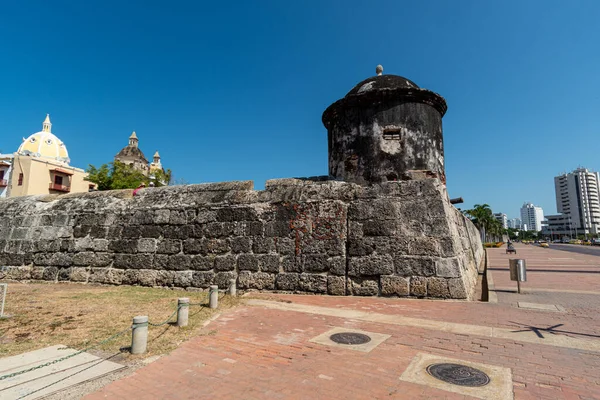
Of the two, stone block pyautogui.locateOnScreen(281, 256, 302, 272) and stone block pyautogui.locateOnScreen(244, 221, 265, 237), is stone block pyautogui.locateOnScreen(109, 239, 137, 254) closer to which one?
stone block pyautogui.locateOnScreen(244, 221, 265, 237)

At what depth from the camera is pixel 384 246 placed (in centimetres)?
659

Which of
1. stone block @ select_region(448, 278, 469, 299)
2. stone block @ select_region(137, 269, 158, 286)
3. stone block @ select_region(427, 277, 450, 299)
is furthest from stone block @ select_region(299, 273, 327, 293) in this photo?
stone block @ select_region(137, 269, 158, 286)

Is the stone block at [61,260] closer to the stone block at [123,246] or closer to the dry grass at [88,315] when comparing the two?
the dry grass at [88,315]

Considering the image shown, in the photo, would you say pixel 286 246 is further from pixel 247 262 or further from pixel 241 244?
pixel 241 244

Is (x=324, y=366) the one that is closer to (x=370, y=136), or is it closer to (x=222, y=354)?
(x=222, y=354)

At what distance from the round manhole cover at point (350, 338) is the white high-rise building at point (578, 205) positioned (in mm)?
158719

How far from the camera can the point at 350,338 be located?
4.06 meters

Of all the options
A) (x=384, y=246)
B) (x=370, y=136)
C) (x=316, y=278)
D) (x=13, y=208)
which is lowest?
(x=316, y=278)

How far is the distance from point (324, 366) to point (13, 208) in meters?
10.8

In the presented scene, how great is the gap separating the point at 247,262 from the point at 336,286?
6.66 feet

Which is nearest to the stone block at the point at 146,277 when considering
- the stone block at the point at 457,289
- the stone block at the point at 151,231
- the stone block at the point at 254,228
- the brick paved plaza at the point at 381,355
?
the stone block at the point at 151,231

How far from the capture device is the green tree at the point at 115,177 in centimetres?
3969

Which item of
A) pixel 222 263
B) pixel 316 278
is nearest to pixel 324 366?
pixel 316 278

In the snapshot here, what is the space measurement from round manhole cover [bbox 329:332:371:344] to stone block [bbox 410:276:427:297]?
2411mm
